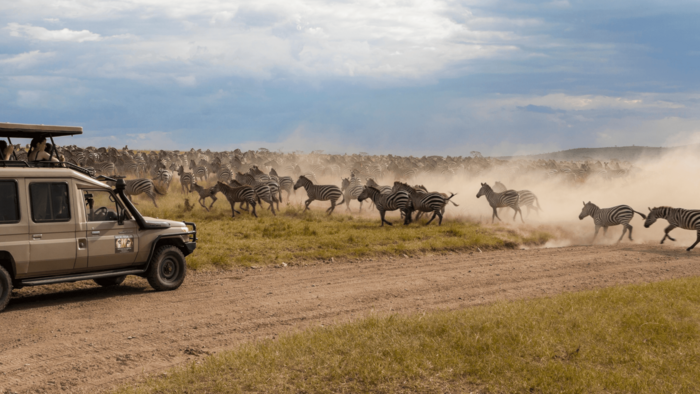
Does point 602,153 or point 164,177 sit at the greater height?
point 602,153

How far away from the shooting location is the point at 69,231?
9672mm

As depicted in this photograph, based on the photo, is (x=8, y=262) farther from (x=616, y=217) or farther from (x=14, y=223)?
(x=616, y=217)

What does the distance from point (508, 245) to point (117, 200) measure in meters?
14.1

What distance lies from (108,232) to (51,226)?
104 cm

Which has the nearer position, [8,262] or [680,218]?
[8,262]

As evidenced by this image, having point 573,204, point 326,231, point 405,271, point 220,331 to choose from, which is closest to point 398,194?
point 326,231

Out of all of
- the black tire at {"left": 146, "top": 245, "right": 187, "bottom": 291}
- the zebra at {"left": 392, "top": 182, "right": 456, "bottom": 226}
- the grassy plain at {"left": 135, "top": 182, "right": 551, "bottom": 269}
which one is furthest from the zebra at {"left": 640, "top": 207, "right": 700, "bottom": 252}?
the black tire at {"left": 146, "top": 245, "right": 187, "bottom": 291}

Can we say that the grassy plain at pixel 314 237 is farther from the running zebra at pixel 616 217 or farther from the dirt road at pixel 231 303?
the running zebra at pixel 616 217

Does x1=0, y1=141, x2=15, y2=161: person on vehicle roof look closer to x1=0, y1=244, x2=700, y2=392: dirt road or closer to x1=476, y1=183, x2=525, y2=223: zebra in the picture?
x1=0, y1=244, x2=700, y2=392: dirt road

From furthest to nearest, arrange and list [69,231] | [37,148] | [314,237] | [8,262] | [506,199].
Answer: [506,199] < [314,237] < [37,148] < [69,231] < [8,262]

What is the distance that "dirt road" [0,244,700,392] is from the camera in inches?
278

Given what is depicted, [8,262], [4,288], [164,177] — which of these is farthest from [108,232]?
[164,177]

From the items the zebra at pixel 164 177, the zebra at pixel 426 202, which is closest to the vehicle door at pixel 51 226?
the zebra at pixel 426 202

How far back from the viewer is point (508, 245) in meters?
19.5
